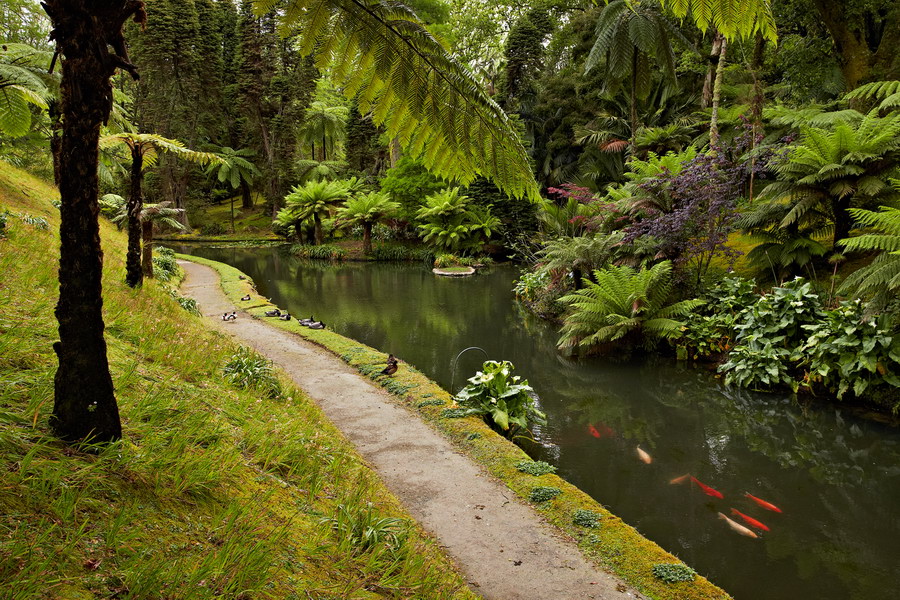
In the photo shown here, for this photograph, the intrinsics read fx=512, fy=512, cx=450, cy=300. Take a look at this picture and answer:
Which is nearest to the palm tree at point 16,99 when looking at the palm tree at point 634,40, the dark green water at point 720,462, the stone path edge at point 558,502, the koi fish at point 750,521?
the stone path edge at point 558,502

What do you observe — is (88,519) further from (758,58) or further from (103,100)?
(758,58)

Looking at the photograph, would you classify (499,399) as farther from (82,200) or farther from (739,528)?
(82,200)

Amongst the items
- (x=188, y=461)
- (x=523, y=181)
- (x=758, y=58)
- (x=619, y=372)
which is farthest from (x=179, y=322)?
(x=758, y=58)

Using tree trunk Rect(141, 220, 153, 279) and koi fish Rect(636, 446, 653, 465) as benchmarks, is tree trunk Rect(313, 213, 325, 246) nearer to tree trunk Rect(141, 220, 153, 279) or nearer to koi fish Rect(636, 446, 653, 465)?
tree trunk Rect(141, 220, 153, 279)

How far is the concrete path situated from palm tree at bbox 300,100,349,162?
95.4 feet

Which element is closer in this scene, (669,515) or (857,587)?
(857,587)

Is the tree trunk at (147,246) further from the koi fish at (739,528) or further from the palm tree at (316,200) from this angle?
the palm tree at (316,200)

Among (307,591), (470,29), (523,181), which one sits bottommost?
(307,591)

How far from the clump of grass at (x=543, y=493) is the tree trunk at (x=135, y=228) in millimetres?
6158

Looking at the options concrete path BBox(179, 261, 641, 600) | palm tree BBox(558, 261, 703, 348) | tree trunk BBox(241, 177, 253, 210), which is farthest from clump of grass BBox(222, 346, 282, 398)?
tree trunk BBox(241, 177, 253, 210)

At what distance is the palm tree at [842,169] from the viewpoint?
6828 millimetres

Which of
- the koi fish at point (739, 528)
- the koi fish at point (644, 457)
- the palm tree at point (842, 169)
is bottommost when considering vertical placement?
the koi fish at point (739, 528)

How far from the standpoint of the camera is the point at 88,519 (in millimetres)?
1648

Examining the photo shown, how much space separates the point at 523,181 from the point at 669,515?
3.43 metres
